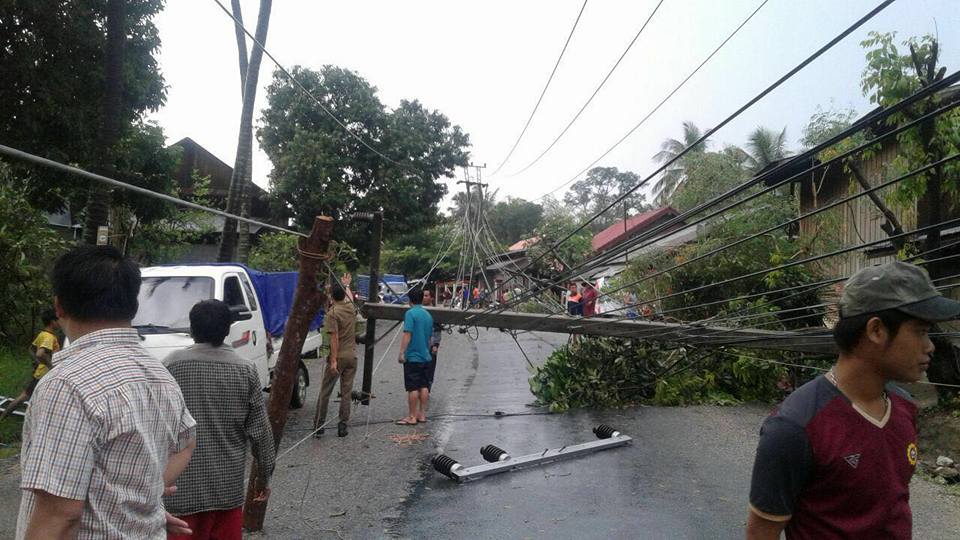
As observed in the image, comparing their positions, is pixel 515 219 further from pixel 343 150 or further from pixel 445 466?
pixel 445 466

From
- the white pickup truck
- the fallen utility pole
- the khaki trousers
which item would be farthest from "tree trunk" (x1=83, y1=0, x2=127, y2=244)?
the fallen utility pole

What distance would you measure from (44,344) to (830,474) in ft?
28.4

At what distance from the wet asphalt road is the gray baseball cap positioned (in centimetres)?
409

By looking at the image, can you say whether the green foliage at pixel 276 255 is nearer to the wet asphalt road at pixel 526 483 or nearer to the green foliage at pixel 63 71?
the green foliage at pixel 63 71

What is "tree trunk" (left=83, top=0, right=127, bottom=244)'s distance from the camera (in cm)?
1068

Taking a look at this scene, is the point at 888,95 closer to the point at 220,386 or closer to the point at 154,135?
the point at 220,386

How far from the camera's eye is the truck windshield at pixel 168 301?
9.10 metres

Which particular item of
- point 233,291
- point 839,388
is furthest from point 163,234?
point 839,388

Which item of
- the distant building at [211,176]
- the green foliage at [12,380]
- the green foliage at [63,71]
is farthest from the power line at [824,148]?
the distant building at [211,176]

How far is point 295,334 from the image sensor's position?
19.6 feet

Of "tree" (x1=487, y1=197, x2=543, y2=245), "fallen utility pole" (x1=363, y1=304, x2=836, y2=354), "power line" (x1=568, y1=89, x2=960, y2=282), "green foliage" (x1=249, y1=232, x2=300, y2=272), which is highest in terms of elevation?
"tree" (x1=487, y1=197, x2=543, y2=245)

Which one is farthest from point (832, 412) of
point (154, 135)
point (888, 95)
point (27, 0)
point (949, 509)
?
point (154, 135)

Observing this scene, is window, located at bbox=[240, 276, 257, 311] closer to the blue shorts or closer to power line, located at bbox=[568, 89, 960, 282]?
the blue shorts

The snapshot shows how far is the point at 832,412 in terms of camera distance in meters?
2.31
